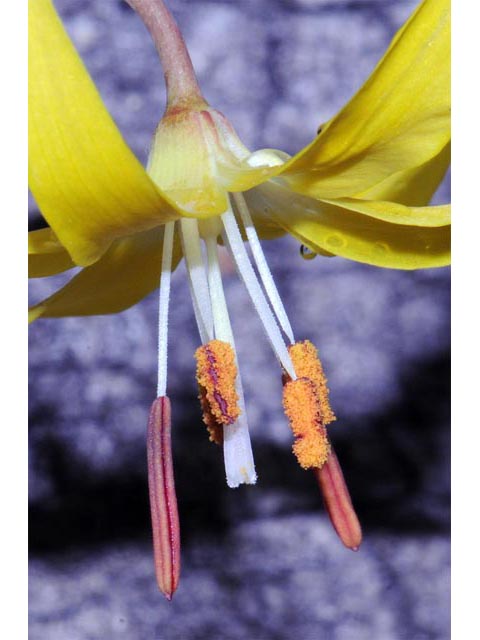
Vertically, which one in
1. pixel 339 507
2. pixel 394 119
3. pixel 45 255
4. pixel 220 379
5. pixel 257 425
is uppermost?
pixel 394 119

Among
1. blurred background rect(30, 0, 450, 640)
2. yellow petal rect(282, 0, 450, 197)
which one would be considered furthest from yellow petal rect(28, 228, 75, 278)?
blurred background rect(30, 0, 450, 640)

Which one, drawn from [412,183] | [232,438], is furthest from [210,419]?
[412,183]

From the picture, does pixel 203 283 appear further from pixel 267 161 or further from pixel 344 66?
pixel 344 66

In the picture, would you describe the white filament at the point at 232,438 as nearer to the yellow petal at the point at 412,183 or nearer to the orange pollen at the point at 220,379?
the orange pollen at the point at 220,379

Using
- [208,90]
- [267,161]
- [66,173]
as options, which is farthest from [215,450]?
[66,173]

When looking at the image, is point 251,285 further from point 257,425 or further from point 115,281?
point 257,425

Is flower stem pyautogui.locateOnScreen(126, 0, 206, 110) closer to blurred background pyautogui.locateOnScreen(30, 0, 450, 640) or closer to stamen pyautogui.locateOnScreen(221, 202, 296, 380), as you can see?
stamen pyautogui.locateOnScreen(221, 202, 296, 380)

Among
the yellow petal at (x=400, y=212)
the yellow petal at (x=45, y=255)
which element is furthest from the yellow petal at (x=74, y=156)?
the yellow petal at (x=400, y=212)
